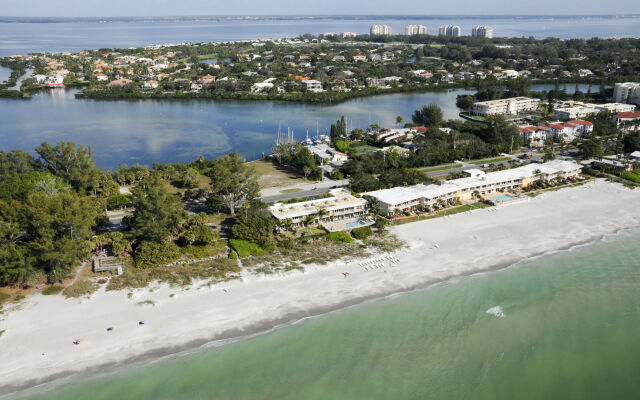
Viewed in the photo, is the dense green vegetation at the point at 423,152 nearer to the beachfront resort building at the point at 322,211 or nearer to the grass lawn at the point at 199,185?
the beachfront resort building at the point at 322,211

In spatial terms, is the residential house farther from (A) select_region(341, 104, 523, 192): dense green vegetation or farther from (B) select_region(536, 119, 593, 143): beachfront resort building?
(A) select_region(341, 104, 523, 192): dense green vegetation

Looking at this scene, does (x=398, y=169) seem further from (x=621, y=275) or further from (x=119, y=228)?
(x=119, y=228)

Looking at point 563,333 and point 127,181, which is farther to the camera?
point 127,181

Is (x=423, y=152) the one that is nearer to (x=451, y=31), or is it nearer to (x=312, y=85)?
(x=312, y=85)

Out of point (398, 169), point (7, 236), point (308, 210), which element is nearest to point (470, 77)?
point (398, 169)

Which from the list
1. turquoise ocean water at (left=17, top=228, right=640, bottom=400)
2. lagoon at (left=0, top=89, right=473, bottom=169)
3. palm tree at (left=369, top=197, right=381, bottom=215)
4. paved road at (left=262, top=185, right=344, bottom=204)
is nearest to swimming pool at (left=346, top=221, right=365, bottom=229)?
palm tree at (left=369, top=197, right=381, bottom=215)

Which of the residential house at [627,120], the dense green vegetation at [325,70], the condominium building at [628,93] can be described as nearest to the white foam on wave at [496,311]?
the residential house at [627,120]

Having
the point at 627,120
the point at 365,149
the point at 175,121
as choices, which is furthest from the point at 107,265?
the point at 627,120
